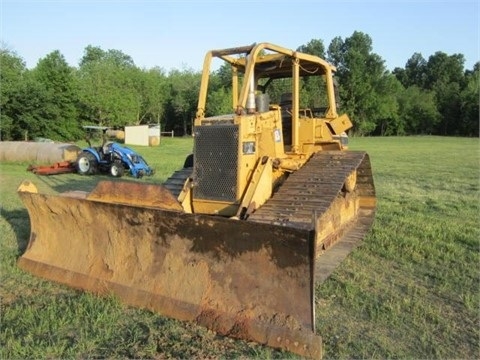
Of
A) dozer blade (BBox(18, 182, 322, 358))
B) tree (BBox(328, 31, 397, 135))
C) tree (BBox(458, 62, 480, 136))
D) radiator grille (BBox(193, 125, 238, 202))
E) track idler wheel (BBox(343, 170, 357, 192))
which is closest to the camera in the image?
dozer blade (BBox(18, 182, 322, 358))

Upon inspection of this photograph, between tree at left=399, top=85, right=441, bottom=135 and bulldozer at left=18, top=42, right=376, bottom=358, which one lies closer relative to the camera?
bulldozer at left=18, top=42, right=376, bottom=358

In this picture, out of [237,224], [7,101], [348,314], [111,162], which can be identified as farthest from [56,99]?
[348,314]

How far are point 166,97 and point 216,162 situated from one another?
58613 mm

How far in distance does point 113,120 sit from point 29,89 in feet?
45.3

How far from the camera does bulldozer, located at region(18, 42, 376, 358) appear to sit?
4.02 m

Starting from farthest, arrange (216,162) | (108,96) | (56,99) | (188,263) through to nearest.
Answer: (108,96) < (56,99) < (216,162) < (188,263)

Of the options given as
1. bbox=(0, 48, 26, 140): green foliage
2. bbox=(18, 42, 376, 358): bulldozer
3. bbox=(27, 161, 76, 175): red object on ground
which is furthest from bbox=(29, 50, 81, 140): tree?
bbox=(18, 42, 376, 358): bulldozer

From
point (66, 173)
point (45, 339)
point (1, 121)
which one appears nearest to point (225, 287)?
point (45, 339)

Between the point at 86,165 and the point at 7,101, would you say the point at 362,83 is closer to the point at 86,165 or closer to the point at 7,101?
the point at 7,101

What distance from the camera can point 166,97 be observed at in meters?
62.6

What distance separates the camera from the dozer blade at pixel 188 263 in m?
3.93

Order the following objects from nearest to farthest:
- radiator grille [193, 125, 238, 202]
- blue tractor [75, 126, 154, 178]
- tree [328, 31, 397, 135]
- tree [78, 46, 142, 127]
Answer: radiator grille [193, 125, 238, 202] → blue tractor [75, 126, 154, 178] → tree [78, 46, 142, 127] → tree [328, 31, 397, 135]

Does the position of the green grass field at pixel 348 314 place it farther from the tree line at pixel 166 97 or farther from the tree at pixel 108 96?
the tree at pixel 108 96

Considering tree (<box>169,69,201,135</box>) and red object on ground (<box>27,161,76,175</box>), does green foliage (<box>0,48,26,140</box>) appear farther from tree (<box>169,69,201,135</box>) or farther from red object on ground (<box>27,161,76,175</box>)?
tree (<box>169,69,201,135</box>)
